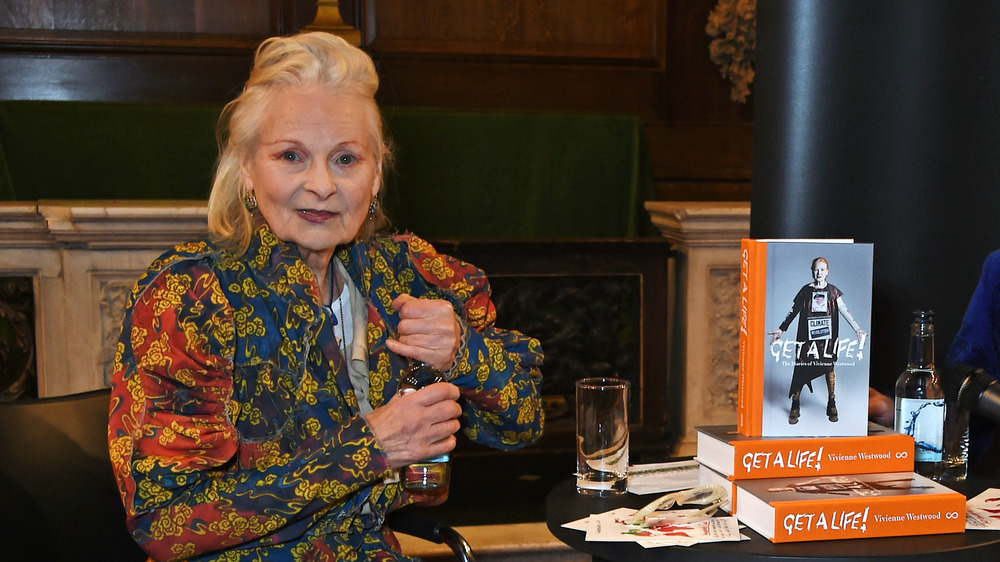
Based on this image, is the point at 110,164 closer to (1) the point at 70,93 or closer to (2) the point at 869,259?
(1) the point at 70,93

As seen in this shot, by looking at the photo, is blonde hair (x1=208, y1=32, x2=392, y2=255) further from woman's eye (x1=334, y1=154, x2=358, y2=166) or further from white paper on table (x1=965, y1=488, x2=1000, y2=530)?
white paper on table (x1=965, y1=488, x2=1000, y2=530)

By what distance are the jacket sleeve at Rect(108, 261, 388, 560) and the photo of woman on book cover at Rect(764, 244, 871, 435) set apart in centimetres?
63

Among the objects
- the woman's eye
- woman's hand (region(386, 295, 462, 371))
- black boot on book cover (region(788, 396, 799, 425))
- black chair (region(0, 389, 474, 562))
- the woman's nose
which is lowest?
black chair (region(0, 389, 474, 562))

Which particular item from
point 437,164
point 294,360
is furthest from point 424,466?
point 437,164

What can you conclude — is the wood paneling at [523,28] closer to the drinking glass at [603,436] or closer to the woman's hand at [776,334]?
the drinking glass at [603,436]

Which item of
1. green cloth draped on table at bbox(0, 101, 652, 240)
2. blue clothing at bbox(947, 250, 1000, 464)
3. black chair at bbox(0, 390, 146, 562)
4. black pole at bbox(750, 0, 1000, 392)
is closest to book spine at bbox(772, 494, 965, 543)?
blue clothing at bbox(947, 250, 1000, 464)

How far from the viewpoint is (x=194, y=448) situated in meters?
1.54

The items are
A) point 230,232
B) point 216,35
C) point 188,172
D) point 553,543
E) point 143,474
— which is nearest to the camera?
point 143,474

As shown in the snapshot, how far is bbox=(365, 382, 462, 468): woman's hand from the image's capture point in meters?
1.61

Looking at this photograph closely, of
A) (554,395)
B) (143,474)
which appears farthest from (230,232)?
(554,395)

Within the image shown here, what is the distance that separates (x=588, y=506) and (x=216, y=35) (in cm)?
355

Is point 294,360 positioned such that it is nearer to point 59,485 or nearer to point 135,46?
point 59,485

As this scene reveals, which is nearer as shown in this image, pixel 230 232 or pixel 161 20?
pixel 230 232

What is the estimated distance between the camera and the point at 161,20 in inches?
176
